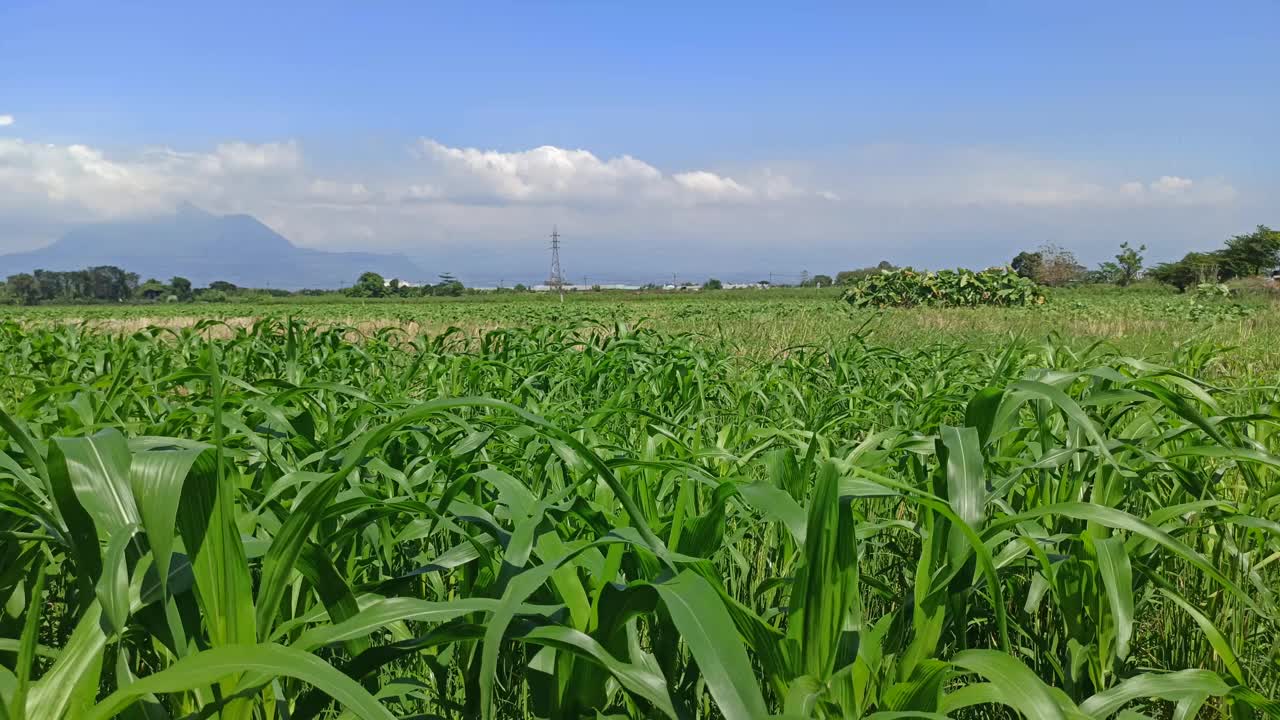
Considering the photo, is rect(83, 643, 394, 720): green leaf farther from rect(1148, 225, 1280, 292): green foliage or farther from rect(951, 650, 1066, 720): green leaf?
rect(1148, 225, 1280, 292): green foliage

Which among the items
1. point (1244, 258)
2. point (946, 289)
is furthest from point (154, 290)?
point (1244, 258)

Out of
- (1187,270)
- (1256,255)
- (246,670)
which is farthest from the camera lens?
(1256,255)

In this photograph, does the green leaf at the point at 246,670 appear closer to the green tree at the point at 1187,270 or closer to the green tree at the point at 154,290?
the green tree at the point at 1187,270

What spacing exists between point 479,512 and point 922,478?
1400mm

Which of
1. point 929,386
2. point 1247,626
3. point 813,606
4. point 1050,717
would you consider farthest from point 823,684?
point 929,386

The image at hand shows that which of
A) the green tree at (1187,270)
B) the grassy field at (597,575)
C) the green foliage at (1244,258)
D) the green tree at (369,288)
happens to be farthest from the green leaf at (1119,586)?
the green tree at (369,288)

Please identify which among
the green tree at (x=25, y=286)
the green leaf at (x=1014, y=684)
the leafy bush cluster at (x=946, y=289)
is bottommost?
the green leaf at (x=1014, y=684)

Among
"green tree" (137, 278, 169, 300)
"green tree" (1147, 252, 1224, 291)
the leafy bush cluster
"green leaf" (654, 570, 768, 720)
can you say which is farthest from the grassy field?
"green tree" (137, 278, 169, 300)

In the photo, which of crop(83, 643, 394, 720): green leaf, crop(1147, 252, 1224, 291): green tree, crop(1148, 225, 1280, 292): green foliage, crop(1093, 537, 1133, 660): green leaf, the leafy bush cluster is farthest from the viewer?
crop(1148, 225, 1280, 292): green foliage

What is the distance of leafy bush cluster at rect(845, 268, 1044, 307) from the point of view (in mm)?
30578

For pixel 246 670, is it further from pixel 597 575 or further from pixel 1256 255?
pixel 1256 255

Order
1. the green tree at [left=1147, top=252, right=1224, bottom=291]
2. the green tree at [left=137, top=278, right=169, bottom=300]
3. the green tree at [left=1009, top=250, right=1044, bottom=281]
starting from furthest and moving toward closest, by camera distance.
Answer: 1. the green tree at [left=137, top=278, right=169, bottom=300]
2. the green tree at [left=1009, top=250, right=1044, bottom=281]
3. the green tree at [left=1147, top=252, right=1224, bottom=291]

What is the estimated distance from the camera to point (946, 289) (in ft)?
103

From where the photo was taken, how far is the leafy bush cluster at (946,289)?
100ft
